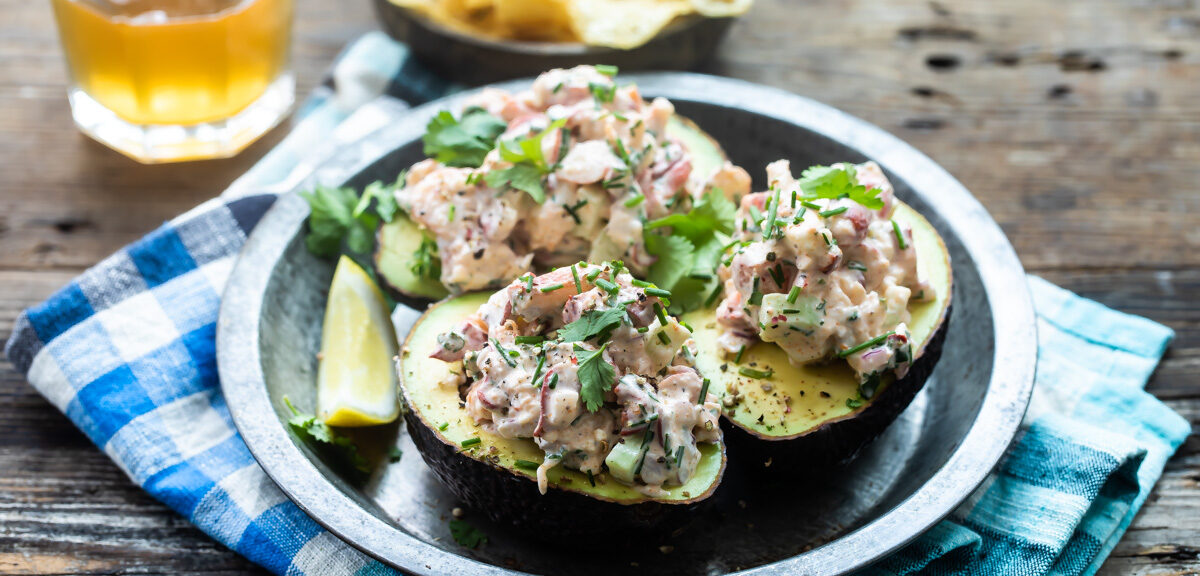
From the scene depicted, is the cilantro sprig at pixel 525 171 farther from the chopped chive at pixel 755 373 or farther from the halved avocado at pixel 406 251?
the chopped chive at pixel 755 373

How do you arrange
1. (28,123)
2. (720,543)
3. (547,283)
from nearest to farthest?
(547,283) → (720,543) → (28,123)

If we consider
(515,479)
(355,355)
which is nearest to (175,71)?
(355,355)

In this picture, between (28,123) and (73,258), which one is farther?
(28,123)

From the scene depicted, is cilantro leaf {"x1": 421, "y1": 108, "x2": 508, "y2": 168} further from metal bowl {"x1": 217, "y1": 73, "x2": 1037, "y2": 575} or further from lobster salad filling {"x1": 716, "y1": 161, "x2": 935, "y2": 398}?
lobster salad filling {"x1": 716, "y1": 161, "x2": 935, "y2": 398}

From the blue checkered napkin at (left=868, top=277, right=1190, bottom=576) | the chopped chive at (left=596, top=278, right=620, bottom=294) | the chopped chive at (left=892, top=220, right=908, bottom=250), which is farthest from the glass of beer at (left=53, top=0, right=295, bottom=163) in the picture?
the blue checkered napkin at (left=868, top=277, right=1190, bottom=576)

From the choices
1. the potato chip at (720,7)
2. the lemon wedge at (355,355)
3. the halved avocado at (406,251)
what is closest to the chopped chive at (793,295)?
the halved avocado at (406,251)

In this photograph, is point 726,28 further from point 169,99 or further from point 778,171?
point 169,99

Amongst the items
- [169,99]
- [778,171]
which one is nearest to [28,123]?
[169,99]
